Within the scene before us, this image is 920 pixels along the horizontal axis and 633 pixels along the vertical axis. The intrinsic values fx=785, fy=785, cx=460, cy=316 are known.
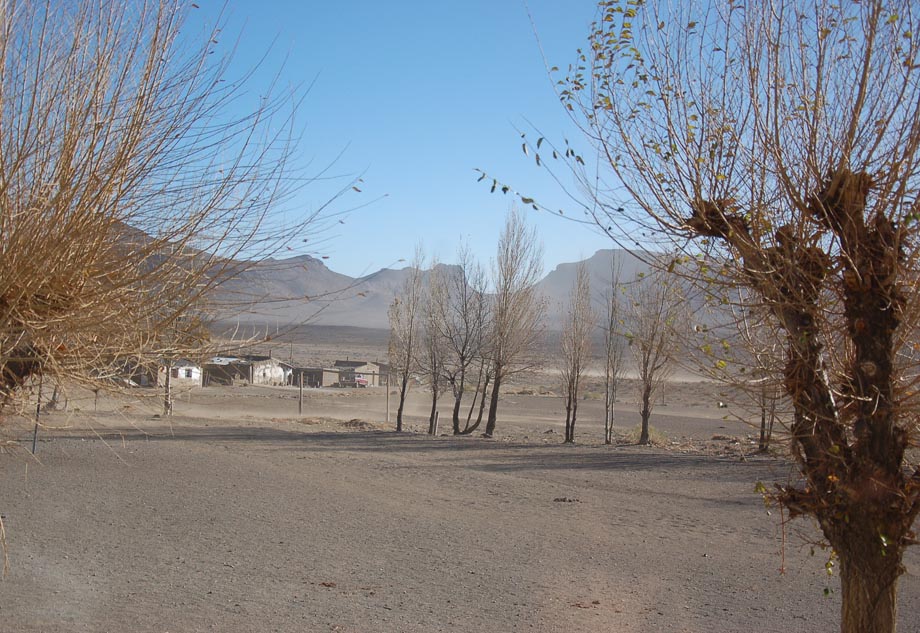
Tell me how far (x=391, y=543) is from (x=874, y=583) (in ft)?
22.3

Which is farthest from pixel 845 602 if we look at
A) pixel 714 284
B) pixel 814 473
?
pixel 714 284

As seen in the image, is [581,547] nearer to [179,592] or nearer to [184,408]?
[179,592]

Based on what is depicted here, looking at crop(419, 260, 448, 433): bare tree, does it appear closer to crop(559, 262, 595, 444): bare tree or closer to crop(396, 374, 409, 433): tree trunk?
crop(396, 374, 409, 433): tree trunk

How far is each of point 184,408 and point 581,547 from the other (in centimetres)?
2799

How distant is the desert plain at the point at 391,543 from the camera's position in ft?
23.5

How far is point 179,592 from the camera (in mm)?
7676

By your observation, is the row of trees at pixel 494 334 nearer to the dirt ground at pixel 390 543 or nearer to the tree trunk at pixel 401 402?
the tree trunk at pixel 401 402

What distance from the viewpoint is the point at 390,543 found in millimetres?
10039

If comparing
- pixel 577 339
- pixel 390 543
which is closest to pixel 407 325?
pixel 577 339

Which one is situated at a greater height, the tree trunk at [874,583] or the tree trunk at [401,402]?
the tree trunk at [874,583]

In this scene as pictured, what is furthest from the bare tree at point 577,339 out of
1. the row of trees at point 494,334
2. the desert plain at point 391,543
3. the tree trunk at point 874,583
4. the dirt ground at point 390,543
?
the tree trunk at point 874,583

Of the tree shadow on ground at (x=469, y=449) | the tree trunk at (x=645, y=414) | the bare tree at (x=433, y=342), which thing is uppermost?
the bare tree at (x=433, y=342)

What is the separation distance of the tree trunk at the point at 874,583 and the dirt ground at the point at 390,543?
1.81 feet

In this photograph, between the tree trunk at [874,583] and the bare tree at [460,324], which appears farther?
the bare tree at [460,324]
